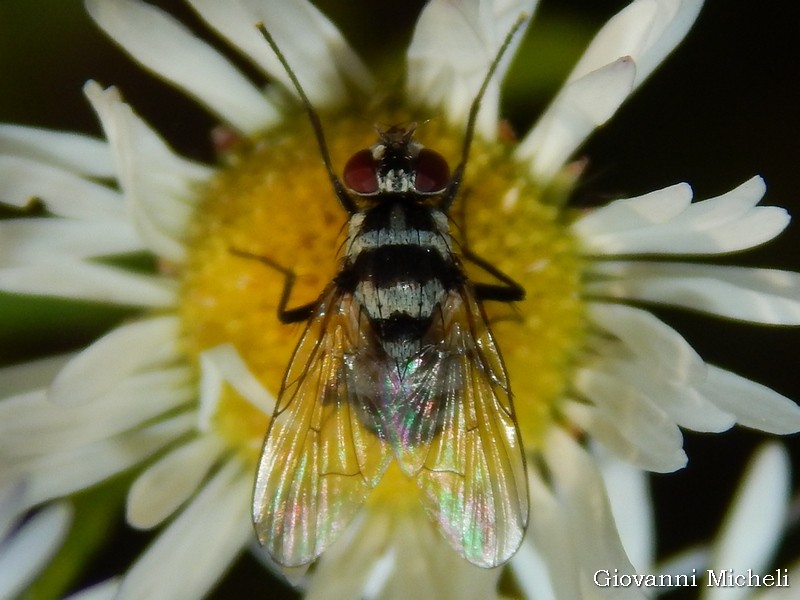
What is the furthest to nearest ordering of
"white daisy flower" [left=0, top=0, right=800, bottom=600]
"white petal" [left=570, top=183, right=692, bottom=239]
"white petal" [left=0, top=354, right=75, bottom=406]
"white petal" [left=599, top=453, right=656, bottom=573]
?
"white petal" [left=599, top=453, right=656, bottom=573], "white petal" [left=0, top=354, right=75, bottom=406], "white daisy flower" [left=0, top=0, right=800, bottom=600], "white petal" [left=570, top=183, right=692, bottom=239]

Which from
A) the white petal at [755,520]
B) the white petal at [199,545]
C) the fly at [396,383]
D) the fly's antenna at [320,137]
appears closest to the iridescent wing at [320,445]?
the fly at [396,383]

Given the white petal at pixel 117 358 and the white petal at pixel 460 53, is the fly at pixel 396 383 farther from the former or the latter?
the white petal at pixel 117 358

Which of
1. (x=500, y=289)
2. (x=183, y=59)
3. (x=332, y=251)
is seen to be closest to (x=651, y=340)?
(x=500, y=289)

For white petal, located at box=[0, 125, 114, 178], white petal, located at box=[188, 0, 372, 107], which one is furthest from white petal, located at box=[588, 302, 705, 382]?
white petal, located at box=[0, 125, 114, 178]

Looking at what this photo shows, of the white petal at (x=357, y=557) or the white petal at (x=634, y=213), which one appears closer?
the white petal at (x=634, y=213)

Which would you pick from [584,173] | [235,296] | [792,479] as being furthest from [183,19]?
[792,479]

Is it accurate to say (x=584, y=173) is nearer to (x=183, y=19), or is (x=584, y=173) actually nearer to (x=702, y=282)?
(x=702, y=282)

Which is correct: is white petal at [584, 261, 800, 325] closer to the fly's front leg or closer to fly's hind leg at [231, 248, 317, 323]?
A: the fly's front leg

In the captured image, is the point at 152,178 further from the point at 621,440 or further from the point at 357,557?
the point at 621,440
